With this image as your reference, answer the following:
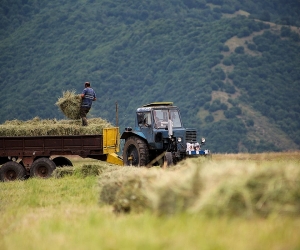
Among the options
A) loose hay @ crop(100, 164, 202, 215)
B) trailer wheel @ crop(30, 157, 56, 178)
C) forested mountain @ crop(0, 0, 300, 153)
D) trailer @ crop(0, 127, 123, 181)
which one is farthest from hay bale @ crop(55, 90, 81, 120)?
forested mountain @ crop(0, 0, 300, 153)

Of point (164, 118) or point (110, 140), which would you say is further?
point (110, 140)

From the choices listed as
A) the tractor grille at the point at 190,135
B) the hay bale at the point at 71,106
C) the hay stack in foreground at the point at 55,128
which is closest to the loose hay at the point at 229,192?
the tractor grille at the point at 190,135

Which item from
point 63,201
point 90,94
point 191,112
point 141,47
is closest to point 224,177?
point 63,201

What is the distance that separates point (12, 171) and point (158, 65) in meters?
100

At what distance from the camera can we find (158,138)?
74.1ft

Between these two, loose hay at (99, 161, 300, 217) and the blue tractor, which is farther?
the blue tractor

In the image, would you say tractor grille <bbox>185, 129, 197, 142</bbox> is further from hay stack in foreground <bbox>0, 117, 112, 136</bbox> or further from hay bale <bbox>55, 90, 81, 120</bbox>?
hay bale <bbox>55, 90, 81, 120</bbox>

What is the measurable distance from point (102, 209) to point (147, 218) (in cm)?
306

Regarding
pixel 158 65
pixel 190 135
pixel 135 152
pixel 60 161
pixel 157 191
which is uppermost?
pixel 158 65

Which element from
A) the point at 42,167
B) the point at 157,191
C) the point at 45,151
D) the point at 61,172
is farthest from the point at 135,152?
the point at 157,191

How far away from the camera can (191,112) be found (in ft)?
342

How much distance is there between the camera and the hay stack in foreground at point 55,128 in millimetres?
23281

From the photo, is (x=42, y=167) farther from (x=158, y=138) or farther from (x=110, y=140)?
(x=158, y=138)

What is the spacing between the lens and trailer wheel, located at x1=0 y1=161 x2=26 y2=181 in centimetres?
2341
